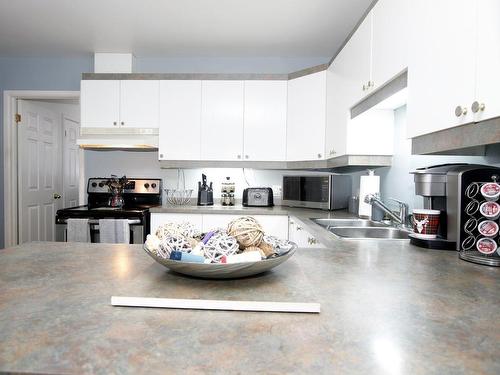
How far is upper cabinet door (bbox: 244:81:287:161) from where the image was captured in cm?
325

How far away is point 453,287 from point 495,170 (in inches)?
25.8

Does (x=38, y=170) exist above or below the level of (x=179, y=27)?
below

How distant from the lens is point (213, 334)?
0.56 m

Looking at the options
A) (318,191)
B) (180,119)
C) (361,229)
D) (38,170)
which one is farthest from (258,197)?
(38,170)

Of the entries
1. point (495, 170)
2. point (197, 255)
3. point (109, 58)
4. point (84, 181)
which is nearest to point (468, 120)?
point (495, 170)

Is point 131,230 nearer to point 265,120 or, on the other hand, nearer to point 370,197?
point 265,120

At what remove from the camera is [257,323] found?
2.00ft

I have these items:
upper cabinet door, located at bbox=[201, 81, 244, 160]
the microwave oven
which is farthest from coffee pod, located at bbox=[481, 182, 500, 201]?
upper cabinet door, located at bbox=[201, 81, 244, 160]

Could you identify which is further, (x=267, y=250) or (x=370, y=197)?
(x=370, y=197)

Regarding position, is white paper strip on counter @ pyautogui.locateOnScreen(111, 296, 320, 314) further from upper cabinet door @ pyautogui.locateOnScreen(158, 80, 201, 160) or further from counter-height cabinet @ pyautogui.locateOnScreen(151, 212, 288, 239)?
upper cabinet door @ pyautogui.locateOnScreen(158, 80, 201, 160)

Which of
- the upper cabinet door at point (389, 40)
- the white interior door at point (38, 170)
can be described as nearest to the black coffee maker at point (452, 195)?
the upper cabinet door at point (389, 40)

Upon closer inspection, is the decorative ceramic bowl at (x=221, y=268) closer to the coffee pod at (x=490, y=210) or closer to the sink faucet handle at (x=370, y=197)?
the coffee pod at (x=490, y=210)

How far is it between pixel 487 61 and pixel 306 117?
2173 mm

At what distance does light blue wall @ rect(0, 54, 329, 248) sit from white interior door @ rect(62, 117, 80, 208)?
871 millimetres
